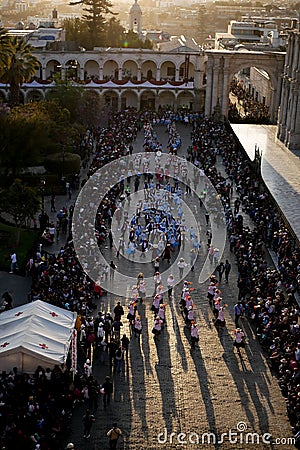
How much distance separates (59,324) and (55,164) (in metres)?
21.6

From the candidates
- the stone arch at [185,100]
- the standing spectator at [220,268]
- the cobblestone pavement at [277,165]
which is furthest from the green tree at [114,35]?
the standing spectator at [220,268]

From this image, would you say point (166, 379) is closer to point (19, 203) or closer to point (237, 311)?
point (237, 311)

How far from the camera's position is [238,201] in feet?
119

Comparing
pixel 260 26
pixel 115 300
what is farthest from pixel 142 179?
pixel 260 26

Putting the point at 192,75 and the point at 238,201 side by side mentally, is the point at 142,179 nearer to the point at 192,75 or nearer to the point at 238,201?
the point at 238,201

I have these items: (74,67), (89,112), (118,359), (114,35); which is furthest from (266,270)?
(114,35)

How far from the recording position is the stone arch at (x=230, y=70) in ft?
193

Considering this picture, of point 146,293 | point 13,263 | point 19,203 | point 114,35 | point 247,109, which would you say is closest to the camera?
point 146,293

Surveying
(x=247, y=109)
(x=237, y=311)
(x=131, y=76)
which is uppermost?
(x=131, y=76)

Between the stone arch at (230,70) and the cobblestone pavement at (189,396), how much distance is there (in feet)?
126

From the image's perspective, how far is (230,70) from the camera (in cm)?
5938

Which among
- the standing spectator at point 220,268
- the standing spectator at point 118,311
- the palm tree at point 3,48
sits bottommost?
the standing spectator at point 220,268

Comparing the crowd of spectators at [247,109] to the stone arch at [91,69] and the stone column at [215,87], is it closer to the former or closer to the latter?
the stone column at [215,87]

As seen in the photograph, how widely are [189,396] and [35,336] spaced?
427 cm
